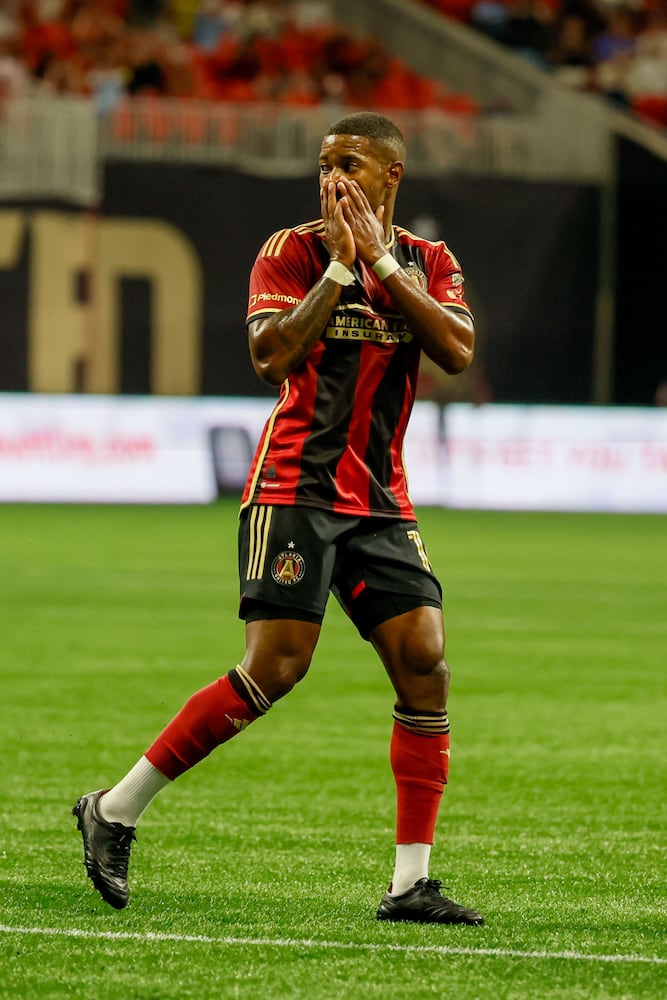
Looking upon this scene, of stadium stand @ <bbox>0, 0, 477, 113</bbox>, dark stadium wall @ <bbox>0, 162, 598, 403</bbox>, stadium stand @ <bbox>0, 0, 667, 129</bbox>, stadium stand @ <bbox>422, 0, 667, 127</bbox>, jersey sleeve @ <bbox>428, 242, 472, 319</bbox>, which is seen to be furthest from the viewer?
stadium stand @ <bbox>422, 0, 667, 127</bbox>

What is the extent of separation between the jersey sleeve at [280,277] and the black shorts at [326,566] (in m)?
0.55

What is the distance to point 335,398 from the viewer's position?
4840 millimetres

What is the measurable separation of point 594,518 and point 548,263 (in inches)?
168

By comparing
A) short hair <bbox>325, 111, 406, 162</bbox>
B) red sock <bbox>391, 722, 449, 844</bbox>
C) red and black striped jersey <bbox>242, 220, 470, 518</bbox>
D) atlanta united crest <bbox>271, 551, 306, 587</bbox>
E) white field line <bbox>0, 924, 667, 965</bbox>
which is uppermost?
short hair <bbox>325, 111, 406, 162</bbox>

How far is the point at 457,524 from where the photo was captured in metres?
18.4

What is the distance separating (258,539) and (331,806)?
1.84 metres

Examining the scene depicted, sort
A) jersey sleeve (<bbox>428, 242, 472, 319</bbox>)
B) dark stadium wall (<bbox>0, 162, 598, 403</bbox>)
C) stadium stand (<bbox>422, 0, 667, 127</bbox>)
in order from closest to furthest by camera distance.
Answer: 1. jersey sleeve (<bbox>428, 242, 472, 319</bbox>)
2. dark stadium wall (<bbox>0, 162, 598, 403</bbox>)
3. stadium stand (<bbox>422, 0, 667, 127</bbox>)

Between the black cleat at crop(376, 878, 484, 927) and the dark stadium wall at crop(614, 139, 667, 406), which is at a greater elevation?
the dark stadium wall at crop(614, 139, 667, 406)

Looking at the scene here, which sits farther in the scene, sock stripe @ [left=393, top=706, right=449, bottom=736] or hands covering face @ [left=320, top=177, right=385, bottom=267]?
sock stripe @ [left=393, top=706, right=449, bottom=736]

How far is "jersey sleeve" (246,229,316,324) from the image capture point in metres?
4.78

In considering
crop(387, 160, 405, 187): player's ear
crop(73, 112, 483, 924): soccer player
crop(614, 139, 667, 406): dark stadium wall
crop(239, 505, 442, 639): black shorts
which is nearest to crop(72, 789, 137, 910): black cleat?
crop(73, 112, 483, 924): soccer player

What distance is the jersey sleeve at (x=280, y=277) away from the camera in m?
4.78

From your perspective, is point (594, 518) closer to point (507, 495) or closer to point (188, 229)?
point (507, 495)

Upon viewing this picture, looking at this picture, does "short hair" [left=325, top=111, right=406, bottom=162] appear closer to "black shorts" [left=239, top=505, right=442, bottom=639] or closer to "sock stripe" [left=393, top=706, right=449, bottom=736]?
"black shorts" [left=239, top=505, right=442, bottom=639]
